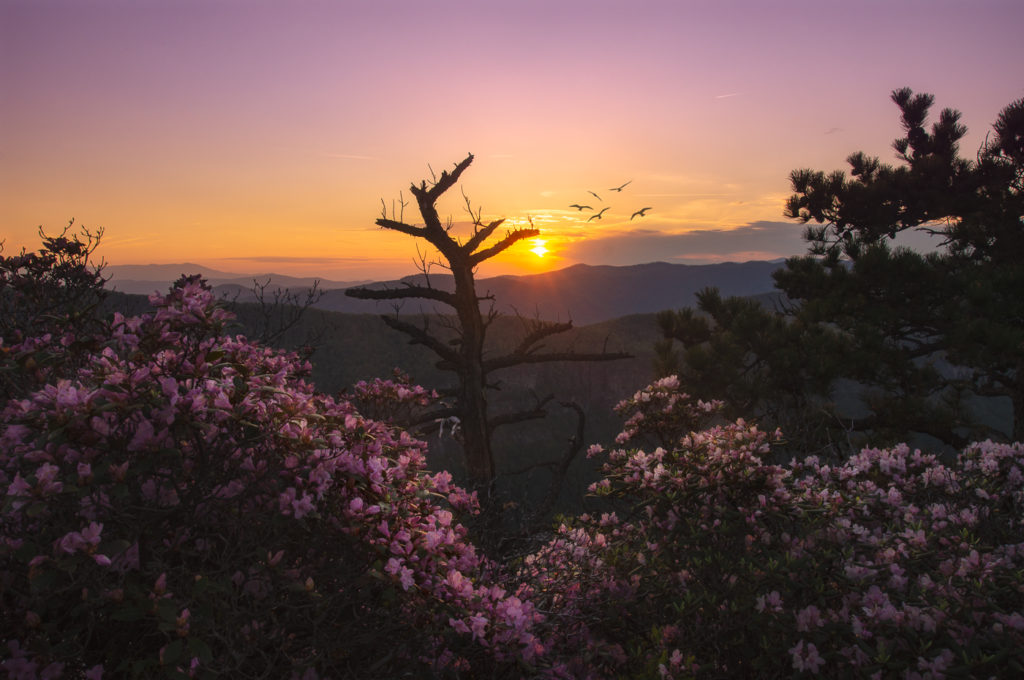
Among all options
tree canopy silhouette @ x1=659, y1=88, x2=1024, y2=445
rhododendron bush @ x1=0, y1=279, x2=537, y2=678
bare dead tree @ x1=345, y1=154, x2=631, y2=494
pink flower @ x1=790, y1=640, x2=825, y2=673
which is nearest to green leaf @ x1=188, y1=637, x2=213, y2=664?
rhododendron bush @ x1=0, y1=279, x2=537, y2=678

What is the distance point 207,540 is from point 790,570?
12.5 feet

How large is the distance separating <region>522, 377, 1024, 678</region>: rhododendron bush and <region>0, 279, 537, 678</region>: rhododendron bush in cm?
130

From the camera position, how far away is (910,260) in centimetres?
1385

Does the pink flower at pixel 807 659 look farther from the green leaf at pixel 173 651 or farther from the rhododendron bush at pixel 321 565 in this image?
the green leaf at pixel 173 651

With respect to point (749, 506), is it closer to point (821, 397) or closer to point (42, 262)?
point (42, 262)

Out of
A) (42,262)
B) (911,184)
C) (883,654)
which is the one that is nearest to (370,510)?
(883,654)

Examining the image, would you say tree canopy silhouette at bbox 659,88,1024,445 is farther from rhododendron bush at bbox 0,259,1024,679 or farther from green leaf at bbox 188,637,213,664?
green leaf at bbox 188,637,213,664

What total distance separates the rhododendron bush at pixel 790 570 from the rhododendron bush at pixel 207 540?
4.27 feet

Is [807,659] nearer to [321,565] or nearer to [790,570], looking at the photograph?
[790,570]

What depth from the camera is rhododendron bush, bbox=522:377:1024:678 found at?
392cm

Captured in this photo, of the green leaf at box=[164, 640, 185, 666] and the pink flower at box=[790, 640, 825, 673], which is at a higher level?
the green leaf at box=[164, 640, 185, 666]

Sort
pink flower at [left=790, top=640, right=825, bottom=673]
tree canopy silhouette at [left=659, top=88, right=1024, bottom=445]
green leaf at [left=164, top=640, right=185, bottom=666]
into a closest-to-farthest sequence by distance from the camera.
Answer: green leaf at [left=164, top=640, right=185, bottom=666] → pink flower at [left=790, top=640, right=825, bottom=673] → tree canopy silhouette at [left=659, top=88, right=1024, bottom=445]

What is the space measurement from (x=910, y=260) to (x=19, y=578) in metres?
15.5

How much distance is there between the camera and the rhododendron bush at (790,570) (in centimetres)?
392
